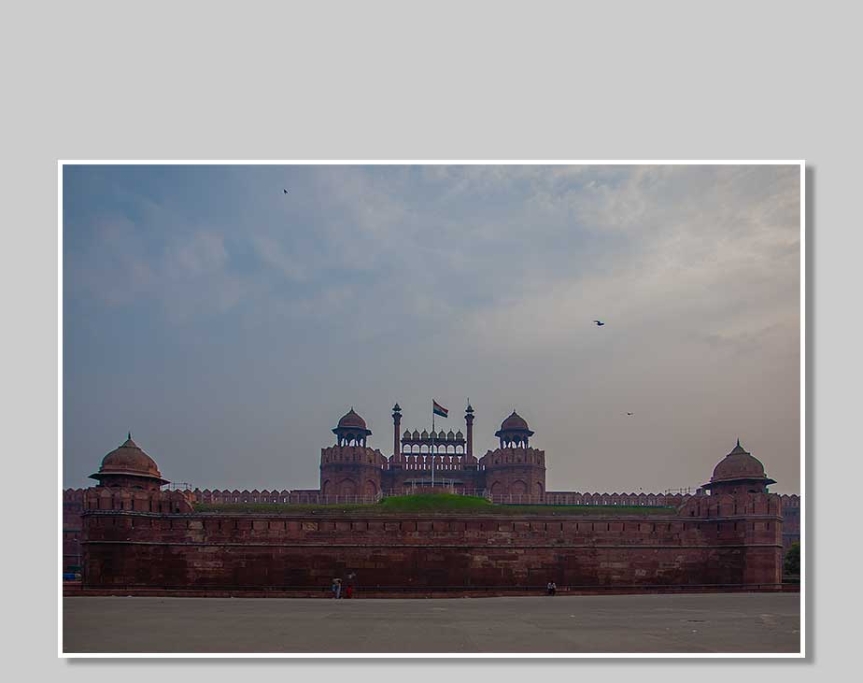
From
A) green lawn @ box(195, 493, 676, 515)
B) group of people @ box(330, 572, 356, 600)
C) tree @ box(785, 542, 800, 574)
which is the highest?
green lawn @ box(195, 493, 676, 515)

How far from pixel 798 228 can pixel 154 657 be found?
10.2 m

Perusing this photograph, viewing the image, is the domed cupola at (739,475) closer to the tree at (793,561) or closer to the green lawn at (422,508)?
the green lawn at (422,508)

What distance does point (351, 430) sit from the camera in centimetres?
3772

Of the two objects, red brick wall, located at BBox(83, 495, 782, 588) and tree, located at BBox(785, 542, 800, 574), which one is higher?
red brick wall, located at BBox(83, 495, 782, 588)

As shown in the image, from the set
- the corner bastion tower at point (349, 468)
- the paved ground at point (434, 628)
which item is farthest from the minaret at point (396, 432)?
the paved ground at point (434, 628)

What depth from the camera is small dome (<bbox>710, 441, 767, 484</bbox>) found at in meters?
26.1

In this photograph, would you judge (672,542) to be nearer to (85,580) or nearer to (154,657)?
(85,580)

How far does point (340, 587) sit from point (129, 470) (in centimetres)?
761

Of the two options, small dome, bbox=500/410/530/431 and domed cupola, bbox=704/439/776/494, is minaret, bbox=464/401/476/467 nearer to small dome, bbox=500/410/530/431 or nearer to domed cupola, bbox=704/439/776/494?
small dome, bbox=500/410/530/431

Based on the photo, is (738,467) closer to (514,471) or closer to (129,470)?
(514,471)

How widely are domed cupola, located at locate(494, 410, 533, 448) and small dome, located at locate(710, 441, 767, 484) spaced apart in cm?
1228

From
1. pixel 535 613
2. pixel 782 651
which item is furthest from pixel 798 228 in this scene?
pixel 535 613

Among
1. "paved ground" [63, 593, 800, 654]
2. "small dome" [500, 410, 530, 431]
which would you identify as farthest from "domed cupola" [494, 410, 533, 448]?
"paved ground" [63, 593, 800, 654]

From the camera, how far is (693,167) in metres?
11.9
